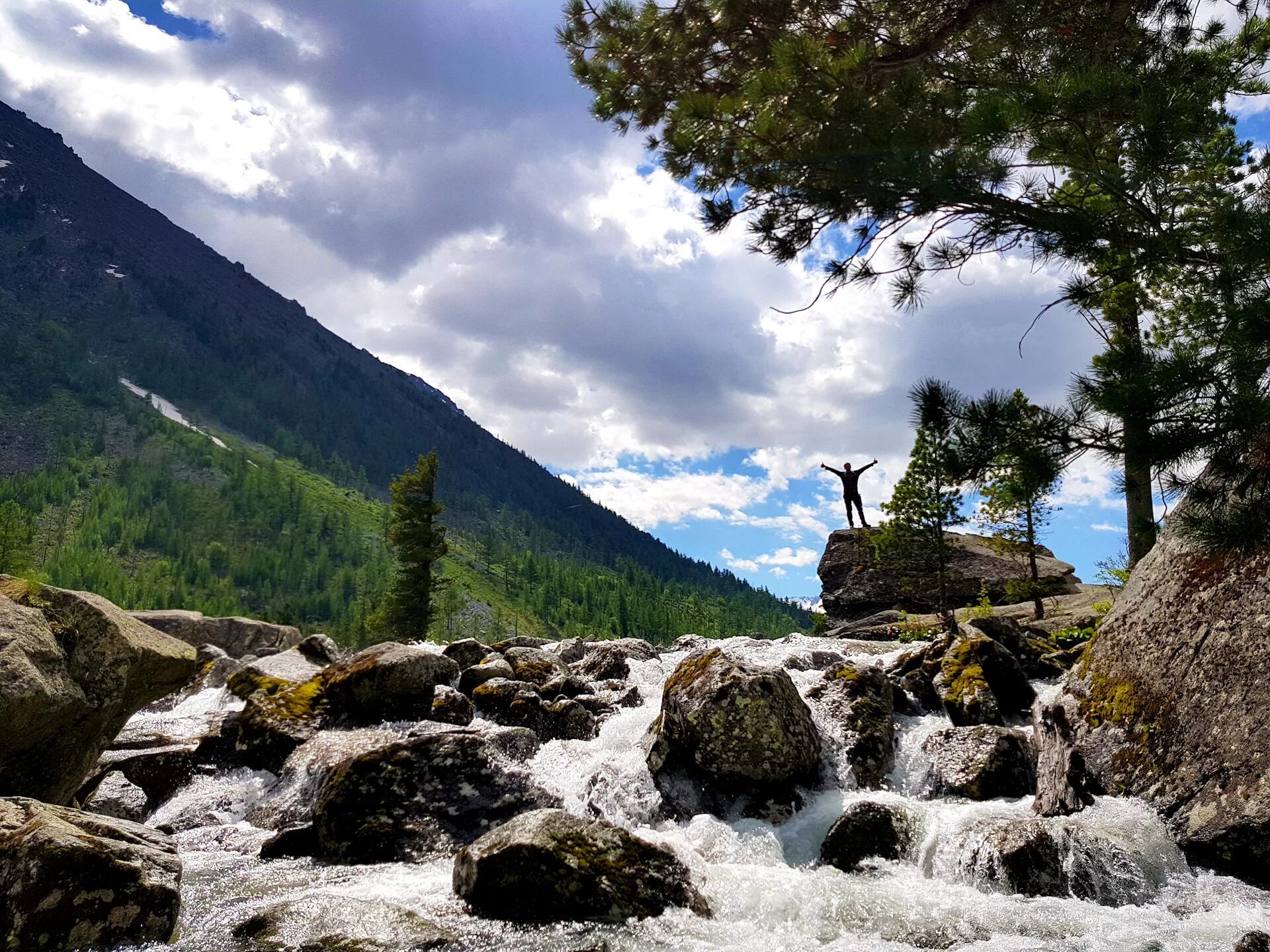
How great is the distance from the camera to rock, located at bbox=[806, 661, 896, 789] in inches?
468

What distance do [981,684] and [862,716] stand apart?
2.73 meters

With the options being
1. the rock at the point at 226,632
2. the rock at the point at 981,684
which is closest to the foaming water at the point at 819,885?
the rock at the point at 981,684

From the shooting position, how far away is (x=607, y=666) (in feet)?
67.8

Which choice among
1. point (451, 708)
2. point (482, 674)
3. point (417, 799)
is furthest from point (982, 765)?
point (482, 674)

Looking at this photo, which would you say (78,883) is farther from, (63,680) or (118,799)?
(118,799)

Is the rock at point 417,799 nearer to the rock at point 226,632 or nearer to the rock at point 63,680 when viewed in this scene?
the rock at point 63,680

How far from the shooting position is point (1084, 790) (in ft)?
31.0

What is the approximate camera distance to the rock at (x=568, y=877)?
7.61 metres

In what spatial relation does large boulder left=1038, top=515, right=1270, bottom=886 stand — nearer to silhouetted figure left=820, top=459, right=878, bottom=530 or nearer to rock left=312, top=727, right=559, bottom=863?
rock left=312, top=727, right=559, bottom=863

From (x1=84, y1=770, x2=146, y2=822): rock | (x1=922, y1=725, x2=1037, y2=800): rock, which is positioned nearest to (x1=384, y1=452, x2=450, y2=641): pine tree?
(x1=84, y1=770, x2=146, y2=822): rock

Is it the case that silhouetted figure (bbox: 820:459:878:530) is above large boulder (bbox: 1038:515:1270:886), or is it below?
above

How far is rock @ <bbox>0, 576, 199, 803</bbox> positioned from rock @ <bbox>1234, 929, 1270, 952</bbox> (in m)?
12.0

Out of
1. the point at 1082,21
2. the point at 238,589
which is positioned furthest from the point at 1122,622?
the point at 238,589

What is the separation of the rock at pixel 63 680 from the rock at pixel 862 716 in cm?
1036
